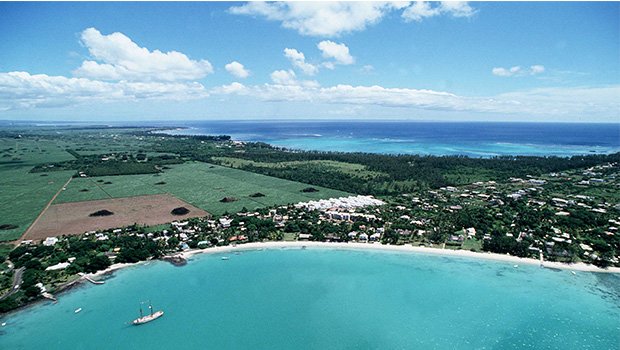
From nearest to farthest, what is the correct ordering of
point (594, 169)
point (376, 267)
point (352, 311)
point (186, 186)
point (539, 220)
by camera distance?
point (352, 311), point (376, 267), point (539, 220), point (186, 186), point (594, 169)

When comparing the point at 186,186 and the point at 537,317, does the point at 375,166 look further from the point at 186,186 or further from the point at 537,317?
the point at 537,317

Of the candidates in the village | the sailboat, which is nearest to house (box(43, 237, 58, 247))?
the village

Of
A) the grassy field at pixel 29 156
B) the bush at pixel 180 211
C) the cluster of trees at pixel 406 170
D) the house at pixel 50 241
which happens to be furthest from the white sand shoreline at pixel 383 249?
the grassy field at pixel 29 156

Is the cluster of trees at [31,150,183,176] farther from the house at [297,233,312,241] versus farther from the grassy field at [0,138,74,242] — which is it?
the house at [297,233,312,241]

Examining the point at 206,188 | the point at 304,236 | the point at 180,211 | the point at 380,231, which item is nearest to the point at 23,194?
the point at 206,188

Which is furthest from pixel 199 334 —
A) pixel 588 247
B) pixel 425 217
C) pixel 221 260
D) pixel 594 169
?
pixel 594 169

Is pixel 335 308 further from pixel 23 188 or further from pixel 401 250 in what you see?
pixel 23 188
